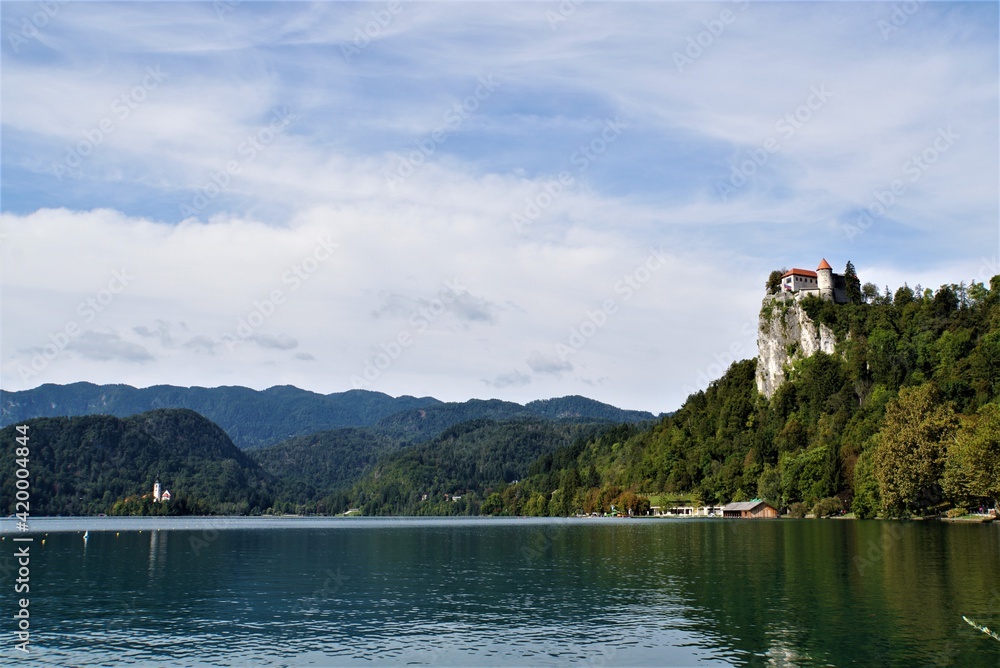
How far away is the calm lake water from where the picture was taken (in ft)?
107

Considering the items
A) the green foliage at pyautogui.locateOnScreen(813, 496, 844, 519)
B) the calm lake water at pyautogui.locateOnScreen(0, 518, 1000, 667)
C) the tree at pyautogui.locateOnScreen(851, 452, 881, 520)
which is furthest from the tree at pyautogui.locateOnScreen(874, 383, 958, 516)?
the calm lake water at pyautogui.locateOnScreen(0, 518, 1000, 667)

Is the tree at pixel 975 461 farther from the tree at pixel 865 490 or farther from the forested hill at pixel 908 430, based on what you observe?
the tree at pixel 865 490

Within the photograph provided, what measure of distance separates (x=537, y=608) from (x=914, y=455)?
321 feet

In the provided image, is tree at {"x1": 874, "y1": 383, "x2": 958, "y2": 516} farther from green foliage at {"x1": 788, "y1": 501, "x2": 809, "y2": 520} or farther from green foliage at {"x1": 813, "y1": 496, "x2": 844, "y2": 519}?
green foliage at {"x1": 788, "y1": 501, "x2": 809, "y2": 520}

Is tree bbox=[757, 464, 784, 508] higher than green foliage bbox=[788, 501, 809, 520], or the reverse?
tree bbox=[757, 464, 784, 508]

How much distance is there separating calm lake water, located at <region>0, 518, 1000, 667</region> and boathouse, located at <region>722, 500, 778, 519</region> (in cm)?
10543

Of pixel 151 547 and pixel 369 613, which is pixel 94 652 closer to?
pixel 369 613

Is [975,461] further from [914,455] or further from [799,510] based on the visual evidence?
[799,510]

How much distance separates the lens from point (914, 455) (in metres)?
120

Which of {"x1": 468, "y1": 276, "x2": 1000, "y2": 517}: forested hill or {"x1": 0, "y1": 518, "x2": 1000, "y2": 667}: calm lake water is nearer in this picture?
{"x1": 0, "y1": 518, "x2": 1000, "y2": 667}: calm lake water

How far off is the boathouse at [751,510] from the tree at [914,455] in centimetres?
5371

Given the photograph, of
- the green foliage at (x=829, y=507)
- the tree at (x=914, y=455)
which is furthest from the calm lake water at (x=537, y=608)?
the green foliage at (x=829, y=507)

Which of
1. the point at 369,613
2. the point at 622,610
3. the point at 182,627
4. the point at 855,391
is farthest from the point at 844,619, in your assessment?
the point at 855,391

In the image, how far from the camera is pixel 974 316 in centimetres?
18725
